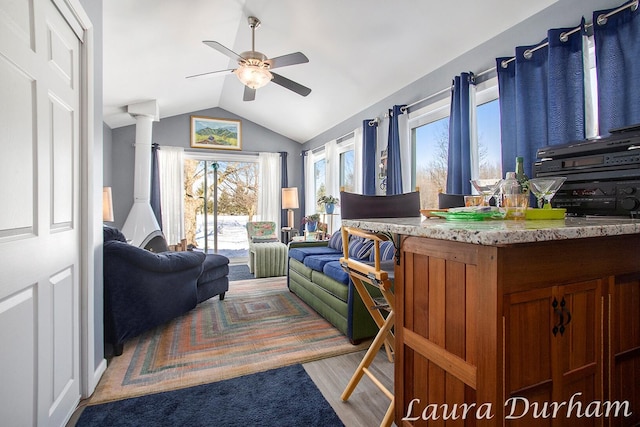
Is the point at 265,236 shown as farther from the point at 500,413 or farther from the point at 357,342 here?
the point at 500,413

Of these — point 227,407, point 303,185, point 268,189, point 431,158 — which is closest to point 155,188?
point 268,189

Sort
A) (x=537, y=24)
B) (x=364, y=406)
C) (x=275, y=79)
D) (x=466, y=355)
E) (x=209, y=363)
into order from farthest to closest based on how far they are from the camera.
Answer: (x=275, y=79)
(x=537, y=24)
(x=209, y=363)
(x=364, y=406)
(x=466, y=355)

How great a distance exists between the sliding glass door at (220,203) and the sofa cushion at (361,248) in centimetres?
364

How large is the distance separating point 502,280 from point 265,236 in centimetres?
513

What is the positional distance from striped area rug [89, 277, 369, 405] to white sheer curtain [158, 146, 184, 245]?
9.85 ft

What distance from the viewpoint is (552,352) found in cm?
89

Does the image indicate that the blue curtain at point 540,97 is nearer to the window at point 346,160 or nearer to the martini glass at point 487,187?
the martini glass at point 487,187

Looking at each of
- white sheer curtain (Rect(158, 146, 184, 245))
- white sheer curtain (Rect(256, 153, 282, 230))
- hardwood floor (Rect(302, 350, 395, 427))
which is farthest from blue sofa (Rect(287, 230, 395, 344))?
white sheer curtain (Rect(158, 146, 184, 245))

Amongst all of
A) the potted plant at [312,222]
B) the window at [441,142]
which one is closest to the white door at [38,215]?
Result: the window at [441,142]

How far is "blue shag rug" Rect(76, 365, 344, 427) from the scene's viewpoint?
1541 mm

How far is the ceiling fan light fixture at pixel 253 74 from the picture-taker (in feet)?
9.52

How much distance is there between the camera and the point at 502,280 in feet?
2.58

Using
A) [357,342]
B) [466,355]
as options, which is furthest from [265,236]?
[466,355]

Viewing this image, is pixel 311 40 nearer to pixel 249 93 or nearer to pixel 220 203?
pixel 249 93
